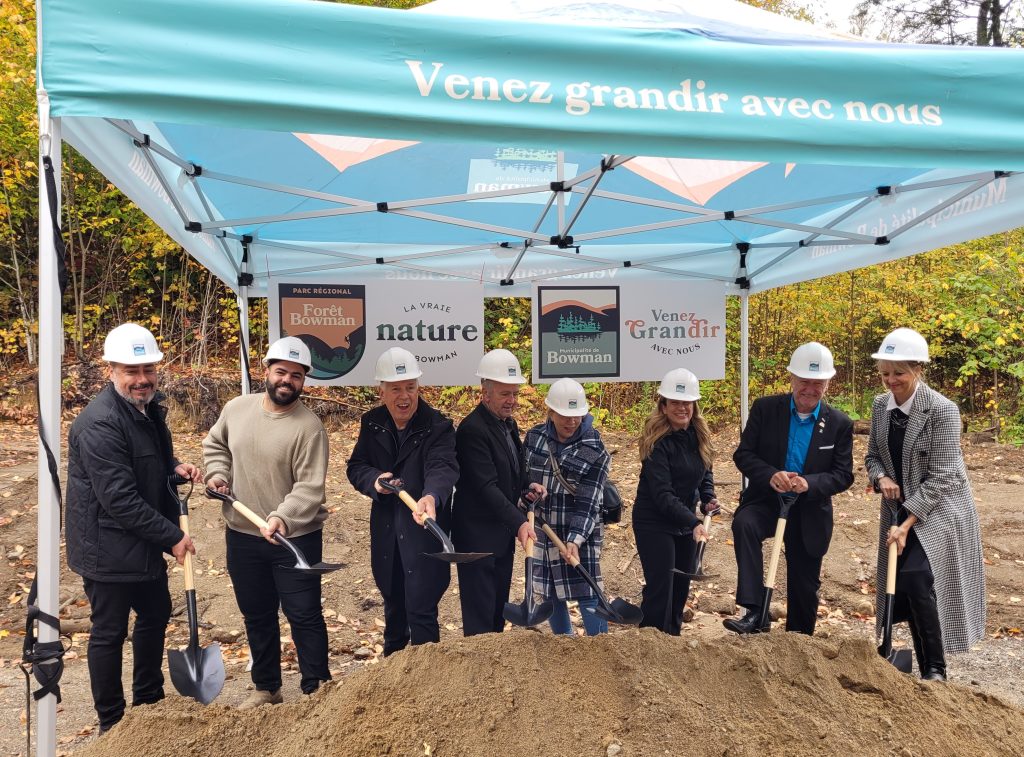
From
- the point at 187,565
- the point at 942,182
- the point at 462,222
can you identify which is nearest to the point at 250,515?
the point at 187,565

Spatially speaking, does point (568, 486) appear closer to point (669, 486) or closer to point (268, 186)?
point (669, 486)

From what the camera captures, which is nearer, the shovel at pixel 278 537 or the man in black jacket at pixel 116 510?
the man in black jacket at pixel 116 510

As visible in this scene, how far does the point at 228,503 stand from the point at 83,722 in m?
1.36

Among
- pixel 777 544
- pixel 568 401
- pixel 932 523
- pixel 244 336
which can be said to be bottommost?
pixel 777 544

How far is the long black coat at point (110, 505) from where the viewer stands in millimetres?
3408

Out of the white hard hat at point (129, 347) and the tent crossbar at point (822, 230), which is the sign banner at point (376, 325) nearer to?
the white hard hat at point (129, 347)

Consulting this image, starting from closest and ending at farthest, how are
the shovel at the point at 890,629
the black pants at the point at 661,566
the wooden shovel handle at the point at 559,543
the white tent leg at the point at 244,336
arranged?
1. the shovel at the point at 890,629
2. the wooden shovel handle at the point at 559,543
3. the black pants at the point at 661,566
4. the white tent leg at the point at 244,336

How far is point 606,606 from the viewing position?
417 centimetres

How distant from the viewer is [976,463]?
33.3 ft

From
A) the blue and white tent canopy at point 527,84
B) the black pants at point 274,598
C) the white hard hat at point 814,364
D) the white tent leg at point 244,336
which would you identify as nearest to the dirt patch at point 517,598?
the black pants at point 274,598

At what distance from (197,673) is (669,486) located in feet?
8.12

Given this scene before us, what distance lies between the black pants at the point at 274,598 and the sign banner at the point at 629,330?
7.39ft

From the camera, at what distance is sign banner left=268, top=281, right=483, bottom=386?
5086mm

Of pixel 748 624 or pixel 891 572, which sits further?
pixel 748 624
